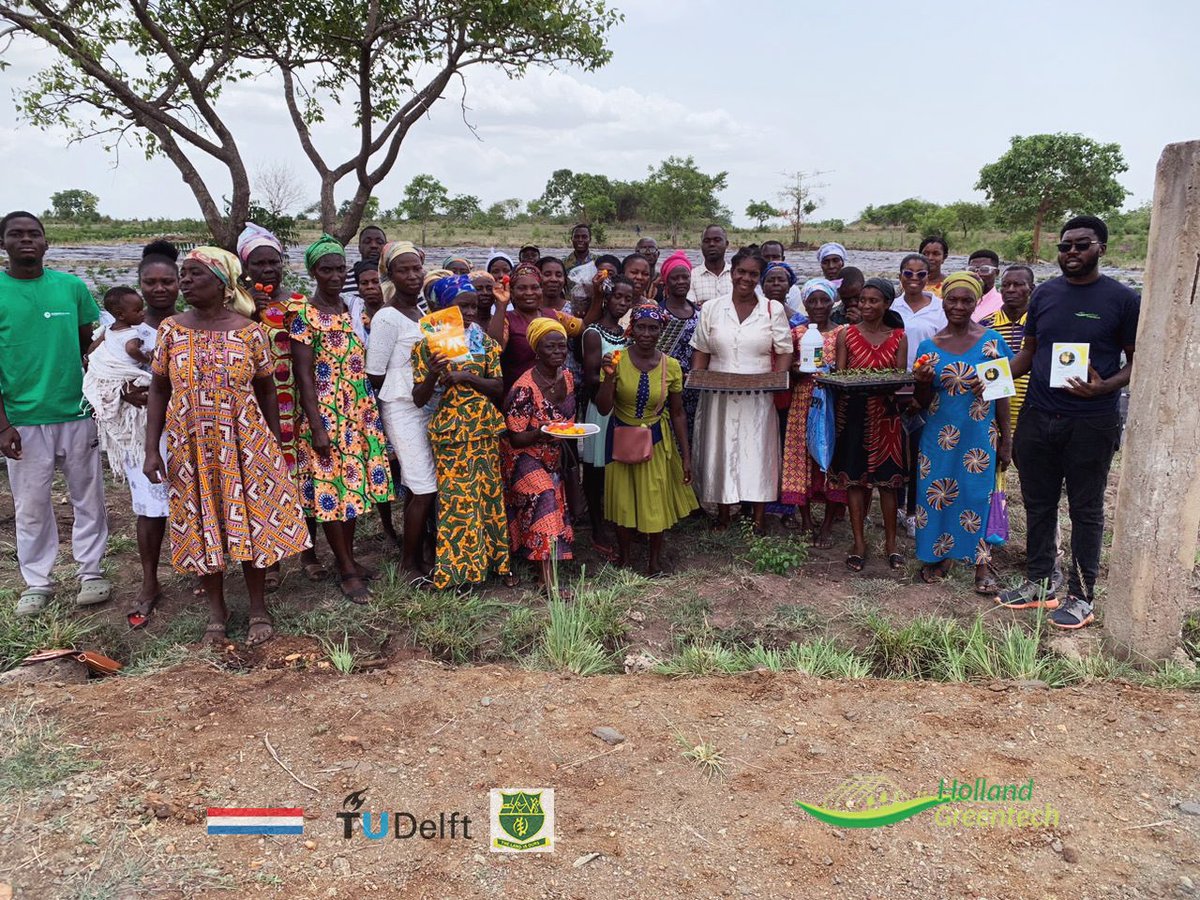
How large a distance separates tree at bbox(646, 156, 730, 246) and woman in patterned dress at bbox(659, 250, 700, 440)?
3209 centimetres

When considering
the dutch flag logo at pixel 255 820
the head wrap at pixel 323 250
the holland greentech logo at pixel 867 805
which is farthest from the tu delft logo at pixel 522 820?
the head wrap at pixel 323 250

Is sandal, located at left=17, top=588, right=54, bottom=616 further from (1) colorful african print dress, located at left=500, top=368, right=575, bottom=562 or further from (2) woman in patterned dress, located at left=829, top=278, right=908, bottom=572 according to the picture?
(2) woman in patterned dress, located at left=829, top=278, right=908, bottom=572

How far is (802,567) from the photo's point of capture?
15.9 feet

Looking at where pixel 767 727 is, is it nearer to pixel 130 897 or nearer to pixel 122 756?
pixel 130 897

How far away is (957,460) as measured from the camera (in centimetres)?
439

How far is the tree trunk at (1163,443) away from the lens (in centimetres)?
325

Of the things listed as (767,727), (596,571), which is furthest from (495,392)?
(767,727)

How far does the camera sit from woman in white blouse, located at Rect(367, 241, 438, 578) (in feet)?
13.4

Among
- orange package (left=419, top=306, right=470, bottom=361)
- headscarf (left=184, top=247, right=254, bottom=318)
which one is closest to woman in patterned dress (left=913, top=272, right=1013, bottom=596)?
orange package (left=419, top=306, right=470, bottom=361)

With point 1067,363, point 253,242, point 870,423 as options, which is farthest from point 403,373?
point 1067,363

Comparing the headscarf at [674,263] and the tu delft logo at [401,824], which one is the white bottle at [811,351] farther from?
the tu delft logo at [401,824]

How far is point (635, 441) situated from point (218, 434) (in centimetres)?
207

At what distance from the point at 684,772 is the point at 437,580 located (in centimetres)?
186

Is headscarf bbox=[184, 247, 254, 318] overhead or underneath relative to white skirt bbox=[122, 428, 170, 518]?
overhead
